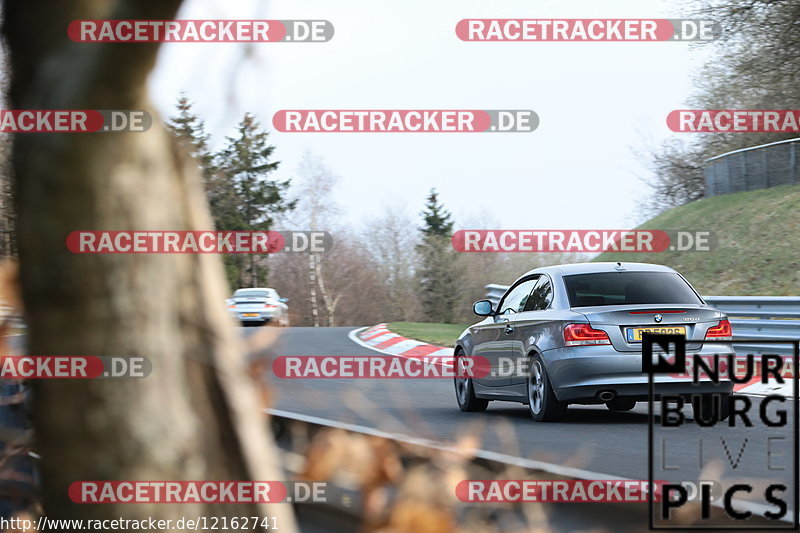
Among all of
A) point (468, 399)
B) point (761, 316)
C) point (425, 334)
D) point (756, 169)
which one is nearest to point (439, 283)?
point (756, 169)

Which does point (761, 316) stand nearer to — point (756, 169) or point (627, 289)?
point (627, 289)

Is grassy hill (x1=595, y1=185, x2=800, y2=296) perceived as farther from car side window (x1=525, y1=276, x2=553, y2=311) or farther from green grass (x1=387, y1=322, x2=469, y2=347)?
car side window (x1=525, y1=276, x2=553, y2=311)

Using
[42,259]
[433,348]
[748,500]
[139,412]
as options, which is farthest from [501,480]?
[433,348]

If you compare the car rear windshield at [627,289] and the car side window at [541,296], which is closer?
the car rear windshield at [627,289]

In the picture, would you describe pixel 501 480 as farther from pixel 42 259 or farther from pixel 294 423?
pixel 294 423

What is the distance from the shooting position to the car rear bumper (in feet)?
30.8

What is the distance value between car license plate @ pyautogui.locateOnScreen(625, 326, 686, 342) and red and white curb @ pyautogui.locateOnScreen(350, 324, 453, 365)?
7.82 meters

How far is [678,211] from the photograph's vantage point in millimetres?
38281

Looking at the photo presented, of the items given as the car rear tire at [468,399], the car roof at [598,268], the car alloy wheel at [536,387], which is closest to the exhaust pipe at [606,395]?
the car alloy wheel at [536,387]

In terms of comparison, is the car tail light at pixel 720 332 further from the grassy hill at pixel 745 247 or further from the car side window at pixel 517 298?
the grassy hill at pixel 745 247

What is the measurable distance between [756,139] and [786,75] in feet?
24.1

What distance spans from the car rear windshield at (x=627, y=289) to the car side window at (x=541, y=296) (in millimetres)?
232

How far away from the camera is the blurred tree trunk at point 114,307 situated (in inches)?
88.5

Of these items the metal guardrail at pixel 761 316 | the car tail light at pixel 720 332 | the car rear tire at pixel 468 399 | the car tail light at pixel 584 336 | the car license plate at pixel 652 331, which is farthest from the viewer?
the metal guardrail at pixel 761 316
